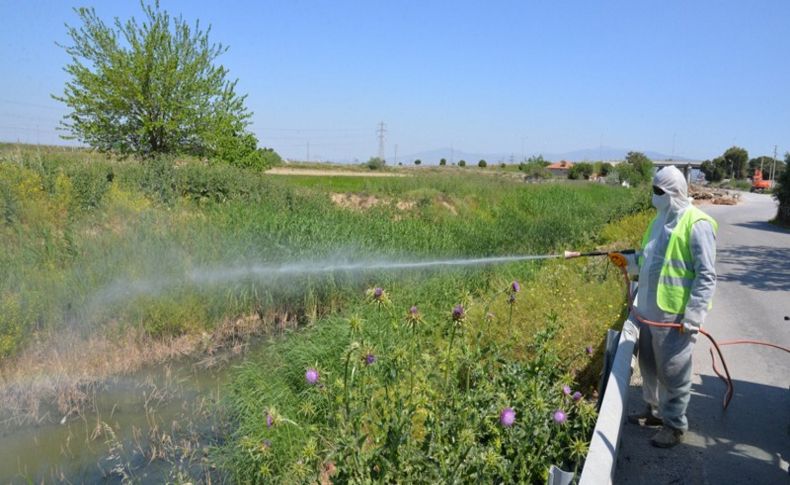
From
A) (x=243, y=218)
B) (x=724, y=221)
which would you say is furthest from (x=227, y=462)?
(x=724, y=221)

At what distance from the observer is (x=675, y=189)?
3.98 m

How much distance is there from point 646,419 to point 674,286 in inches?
49.7

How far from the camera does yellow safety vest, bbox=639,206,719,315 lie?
3900 millimetres

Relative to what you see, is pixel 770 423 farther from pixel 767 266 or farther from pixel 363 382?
pixel 767 266

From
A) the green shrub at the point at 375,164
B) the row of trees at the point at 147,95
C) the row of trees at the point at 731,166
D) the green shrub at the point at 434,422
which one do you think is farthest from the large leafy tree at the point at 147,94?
the row of trees at the point at 731,166

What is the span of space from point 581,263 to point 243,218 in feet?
21.6

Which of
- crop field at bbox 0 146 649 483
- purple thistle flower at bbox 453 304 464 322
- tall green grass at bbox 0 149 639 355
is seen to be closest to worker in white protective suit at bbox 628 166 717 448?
crop field at bbox 0 146 649 483

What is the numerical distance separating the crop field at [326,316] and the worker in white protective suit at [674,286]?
69 cm

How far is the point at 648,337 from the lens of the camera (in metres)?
4.28

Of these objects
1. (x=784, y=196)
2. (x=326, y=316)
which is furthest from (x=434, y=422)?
(x=784, y=196)

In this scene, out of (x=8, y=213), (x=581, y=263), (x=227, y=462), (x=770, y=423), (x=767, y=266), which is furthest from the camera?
(x=767, y=266)

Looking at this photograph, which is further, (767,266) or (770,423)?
(767,266)

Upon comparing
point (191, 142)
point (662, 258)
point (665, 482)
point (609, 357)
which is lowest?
point (665, 482)

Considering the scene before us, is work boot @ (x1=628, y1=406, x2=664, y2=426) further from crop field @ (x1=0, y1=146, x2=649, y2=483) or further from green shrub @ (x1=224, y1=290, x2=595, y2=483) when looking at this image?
green shrub @ (x1=224, y1=290, x2=595, y2=483)
